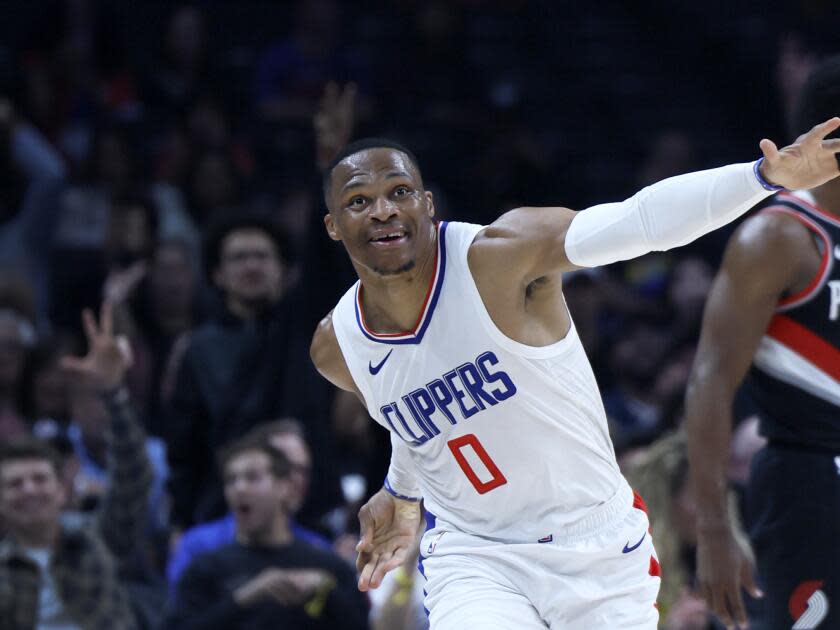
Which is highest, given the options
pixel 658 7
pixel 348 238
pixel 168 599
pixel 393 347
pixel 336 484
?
pixel 658 7

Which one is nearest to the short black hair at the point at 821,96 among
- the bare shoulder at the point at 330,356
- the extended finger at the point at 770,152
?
the extended finger at the point at 770,152

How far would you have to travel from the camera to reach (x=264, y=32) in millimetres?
12062

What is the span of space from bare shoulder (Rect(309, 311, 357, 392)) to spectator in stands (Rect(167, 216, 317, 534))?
2.35 metres

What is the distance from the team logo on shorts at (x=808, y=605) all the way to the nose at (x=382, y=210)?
1768mm

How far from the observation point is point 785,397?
4.61 metres

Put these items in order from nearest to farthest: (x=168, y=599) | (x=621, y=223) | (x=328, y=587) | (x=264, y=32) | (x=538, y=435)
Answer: (x=621, y=223) < (x=538, y=435) < (x=328, y=587) < (x=168, y=599) < (x=264, y=32)

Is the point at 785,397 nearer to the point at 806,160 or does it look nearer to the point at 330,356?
the point at 806,160

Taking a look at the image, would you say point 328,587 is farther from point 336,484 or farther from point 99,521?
point 99,521

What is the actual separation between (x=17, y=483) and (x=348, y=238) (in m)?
3.13

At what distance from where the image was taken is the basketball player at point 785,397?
448cm

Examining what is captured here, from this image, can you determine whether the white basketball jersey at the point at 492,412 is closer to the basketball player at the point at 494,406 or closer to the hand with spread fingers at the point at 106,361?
the basketball player at the point at 494,406

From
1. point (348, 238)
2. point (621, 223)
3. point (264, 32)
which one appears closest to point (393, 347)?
point (348, 238)

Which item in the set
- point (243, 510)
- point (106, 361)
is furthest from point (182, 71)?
point (243, 510)

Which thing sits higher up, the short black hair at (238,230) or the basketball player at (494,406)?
the short black hair at (238,230)
